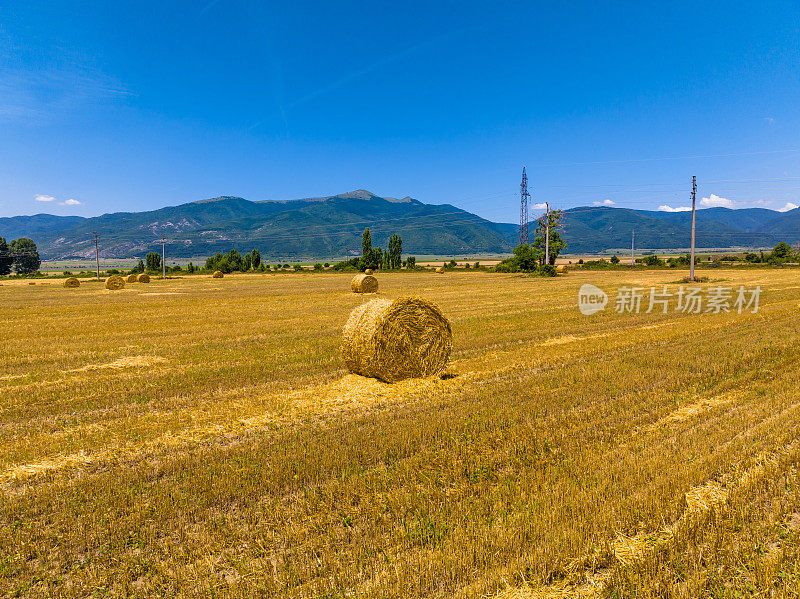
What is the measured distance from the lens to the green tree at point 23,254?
4697 inches

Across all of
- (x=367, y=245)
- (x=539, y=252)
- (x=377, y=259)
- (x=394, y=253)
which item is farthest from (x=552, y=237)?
(x=367, y=245)

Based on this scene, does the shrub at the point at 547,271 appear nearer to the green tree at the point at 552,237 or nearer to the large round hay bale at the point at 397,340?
the green tree at the point at 552,237

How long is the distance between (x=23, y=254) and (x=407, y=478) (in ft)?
495

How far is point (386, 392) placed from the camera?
1063 centimetres

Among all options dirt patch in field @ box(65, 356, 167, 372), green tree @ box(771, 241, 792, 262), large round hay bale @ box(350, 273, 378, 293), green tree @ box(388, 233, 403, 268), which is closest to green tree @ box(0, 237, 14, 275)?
green tree @ box(388, 233, 403, 268)

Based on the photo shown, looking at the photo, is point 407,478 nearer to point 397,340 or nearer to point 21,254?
point 397,340

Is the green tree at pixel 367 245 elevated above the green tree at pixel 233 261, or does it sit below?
above

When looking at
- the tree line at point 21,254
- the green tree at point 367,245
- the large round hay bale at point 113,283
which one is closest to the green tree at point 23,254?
the tree line at point 21,254

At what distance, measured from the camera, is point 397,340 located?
1198cm

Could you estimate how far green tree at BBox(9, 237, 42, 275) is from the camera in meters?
119

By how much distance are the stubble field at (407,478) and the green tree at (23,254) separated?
13687cm

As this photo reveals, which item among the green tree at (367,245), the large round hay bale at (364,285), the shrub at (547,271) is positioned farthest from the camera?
the green tree at (367,245)

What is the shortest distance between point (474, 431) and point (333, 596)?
13.6 feet

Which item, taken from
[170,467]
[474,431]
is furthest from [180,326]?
[474,431]
